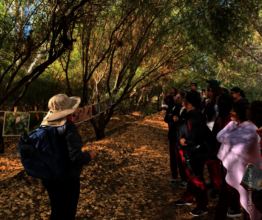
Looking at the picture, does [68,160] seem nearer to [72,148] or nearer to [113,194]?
[72,148]

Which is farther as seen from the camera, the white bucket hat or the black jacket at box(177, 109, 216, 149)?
the black jacket at box(177, 109, 216, 149)

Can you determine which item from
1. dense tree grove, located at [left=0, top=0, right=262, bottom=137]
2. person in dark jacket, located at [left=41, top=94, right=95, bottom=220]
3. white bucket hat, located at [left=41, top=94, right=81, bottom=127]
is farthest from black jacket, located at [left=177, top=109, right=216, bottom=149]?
dense tree grove, located at [left=0, top=0, right=262, bottom=137]

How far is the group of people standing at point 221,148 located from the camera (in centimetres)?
242

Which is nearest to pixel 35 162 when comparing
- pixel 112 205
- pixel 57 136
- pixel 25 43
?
pixel 57 136

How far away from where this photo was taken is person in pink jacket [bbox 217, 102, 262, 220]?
94.8 inches

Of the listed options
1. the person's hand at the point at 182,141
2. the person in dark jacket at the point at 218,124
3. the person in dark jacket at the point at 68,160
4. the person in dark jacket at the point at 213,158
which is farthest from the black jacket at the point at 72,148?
the person in dark jacket at the point at 213,158

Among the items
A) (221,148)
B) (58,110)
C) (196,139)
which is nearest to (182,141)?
(196,139)

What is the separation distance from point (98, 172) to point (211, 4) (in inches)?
219

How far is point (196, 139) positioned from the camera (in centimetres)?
316

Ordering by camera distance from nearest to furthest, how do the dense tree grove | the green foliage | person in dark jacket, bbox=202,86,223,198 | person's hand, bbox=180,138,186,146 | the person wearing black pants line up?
person's hand, bbox=180,138,186,146 → person in dark jacket, bbox=202,86,223,198 → the person wearing black pants → the green foliage → the dense tree grove

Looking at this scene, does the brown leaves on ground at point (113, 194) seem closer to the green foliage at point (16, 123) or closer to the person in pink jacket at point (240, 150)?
the green foliage at point (16, 123)

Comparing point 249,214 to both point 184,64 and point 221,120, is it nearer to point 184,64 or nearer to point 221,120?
point 221,120

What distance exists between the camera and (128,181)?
4969mm

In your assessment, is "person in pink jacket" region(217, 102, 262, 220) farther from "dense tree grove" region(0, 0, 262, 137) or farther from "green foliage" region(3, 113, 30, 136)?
"dense tree grove" region(0, 0, 262, 137)
